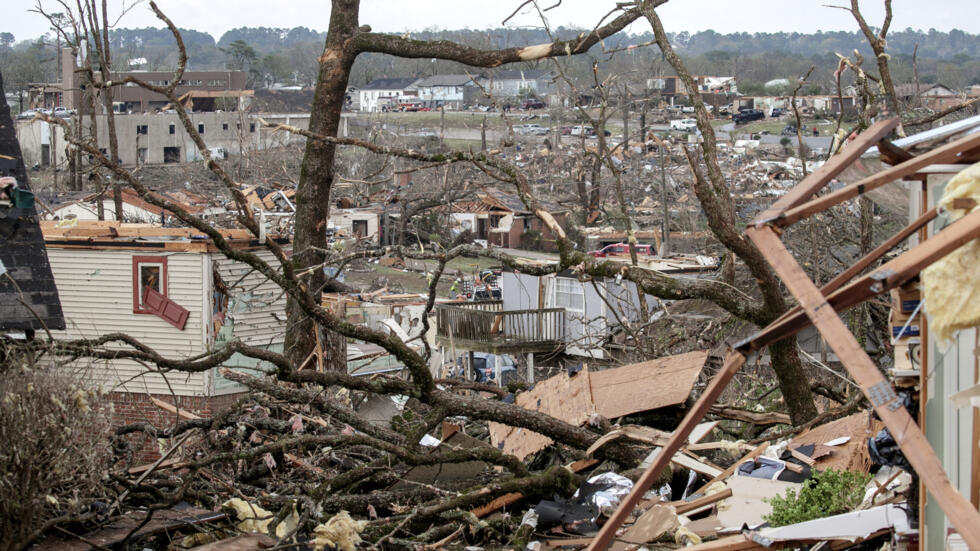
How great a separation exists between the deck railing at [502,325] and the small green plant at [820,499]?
15.3 meters

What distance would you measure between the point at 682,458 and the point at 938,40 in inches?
8437

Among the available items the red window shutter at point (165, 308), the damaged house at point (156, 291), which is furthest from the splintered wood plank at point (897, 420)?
the red window shutter at point (165, 308)

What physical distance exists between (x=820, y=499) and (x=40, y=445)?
4133 mm

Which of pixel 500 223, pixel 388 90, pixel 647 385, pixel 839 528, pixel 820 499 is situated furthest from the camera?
pixel 388 90

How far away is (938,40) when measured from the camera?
637ft

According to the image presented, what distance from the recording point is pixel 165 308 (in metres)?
15.2

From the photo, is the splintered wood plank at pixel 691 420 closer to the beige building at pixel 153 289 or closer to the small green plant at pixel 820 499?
the small green plant at pixel 820 499

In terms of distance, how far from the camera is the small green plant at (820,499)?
509 centimetres

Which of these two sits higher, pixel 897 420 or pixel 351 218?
pixel 897 420

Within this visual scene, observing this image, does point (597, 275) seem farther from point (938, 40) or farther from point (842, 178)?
point (938, 40)

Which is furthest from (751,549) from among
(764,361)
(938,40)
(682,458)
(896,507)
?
(938,40)

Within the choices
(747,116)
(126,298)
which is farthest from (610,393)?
(747,116)

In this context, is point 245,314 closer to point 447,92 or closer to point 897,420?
point 897,420

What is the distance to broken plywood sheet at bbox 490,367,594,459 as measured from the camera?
23.5ft
